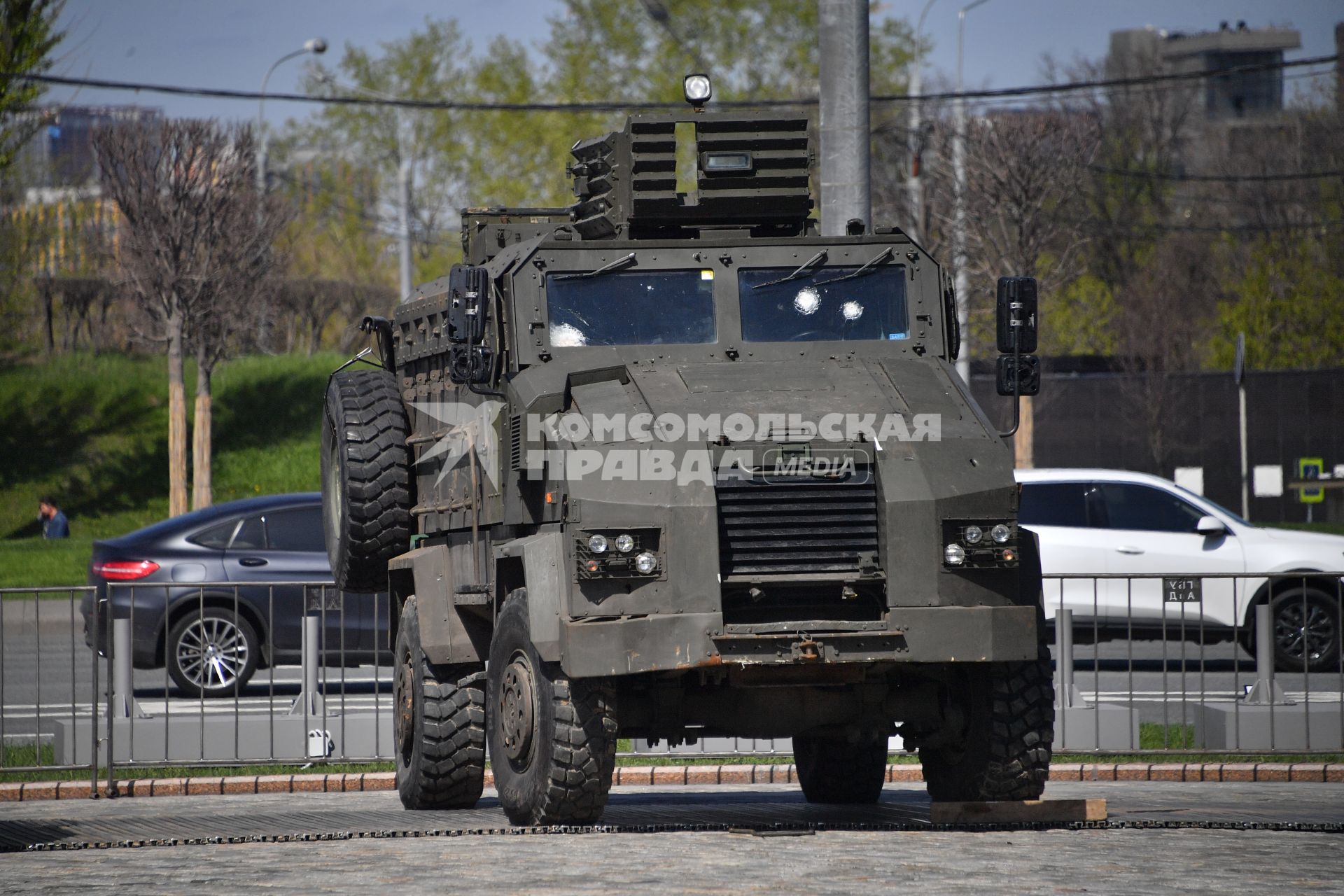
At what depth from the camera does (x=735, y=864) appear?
25.0 feet

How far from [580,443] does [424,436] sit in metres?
2.37

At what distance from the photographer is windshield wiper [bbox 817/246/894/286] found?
9.75m

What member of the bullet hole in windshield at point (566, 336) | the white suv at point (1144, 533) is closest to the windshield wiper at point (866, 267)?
the bullet hole in windshield at point (566, 336)

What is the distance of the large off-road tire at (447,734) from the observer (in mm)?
10094

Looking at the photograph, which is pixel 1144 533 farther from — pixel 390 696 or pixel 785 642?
pixel 785 642

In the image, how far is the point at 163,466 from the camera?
34.1m

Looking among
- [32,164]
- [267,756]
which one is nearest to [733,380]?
[267,756]

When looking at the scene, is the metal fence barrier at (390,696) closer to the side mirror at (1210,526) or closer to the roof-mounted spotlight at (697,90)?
the roof-mounted spotlight at (697,90)

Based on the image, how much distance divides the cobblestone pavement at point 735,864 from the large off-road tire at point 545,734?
8.3 inches

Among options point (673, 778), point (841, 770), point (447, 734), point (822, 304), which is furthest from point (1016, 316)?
Result: point (673, 778)

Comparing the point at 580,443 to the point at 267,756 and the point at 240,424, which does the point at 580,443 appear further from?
the point at 240,424

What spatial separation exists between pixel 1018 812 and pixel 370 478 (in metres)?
4.14

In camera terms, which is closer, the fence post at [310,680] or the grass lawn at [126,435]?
the fence post at [310,680]

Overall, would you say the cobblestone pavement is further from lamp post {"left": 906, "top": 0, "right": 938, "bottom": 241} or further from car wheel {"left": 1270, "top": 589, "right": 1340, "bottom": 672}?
lamp post {"left": 906, "top": 0, "right": 938, "bottom": 241}
